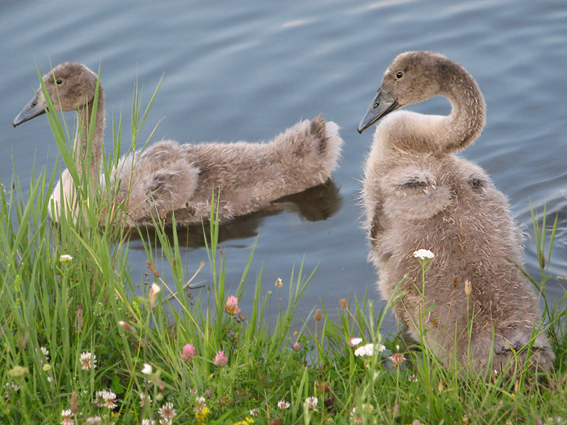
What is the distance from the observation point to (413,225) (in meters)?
4.44

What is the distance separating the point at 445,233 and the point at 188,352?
184cm

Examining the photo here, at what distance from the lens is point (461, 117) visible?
5129mm

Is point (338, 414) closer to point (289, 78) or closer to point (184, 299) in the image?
point (184, 299)

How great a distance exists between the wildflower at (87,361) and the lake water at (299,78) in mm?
2132

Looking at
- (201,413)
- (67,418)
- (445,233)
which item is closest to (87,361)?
(67,418)

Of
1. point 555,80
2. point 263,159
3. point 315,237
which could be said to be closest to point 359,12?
point 555,80

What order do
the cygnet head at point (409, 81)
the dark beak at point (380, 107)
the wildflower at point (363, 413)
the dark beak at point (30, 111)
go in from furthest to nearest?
the dark beak at point (30, 111)
the dark beak at point (380, 107)
the cygnet head at point (409, 81)
the wildflower at point (363, 413)

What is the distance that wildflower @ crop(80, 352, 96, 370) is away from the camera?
323 centimetres

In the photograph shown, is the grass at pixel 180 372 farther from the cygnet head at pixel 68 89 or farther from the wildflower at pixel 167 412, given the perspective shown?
the cygnet head at pixel 68 89

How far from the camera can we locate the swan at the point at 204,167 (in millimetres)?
6109

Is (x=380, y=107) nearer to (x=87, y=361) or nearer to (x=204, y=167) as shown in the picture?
(x=204, y=167)

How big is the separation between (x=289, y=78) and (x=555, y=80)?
2.83 m

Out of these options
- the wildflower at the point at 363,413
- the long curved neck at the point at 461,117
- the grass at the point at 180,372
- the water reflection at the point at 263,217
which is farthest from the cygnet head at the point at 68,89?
the wildflower at the point at 363,413

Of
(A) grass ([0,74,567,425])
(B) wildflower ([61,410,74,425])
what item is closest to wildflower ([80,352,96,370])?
(A) grass ([0,74,567,425])
